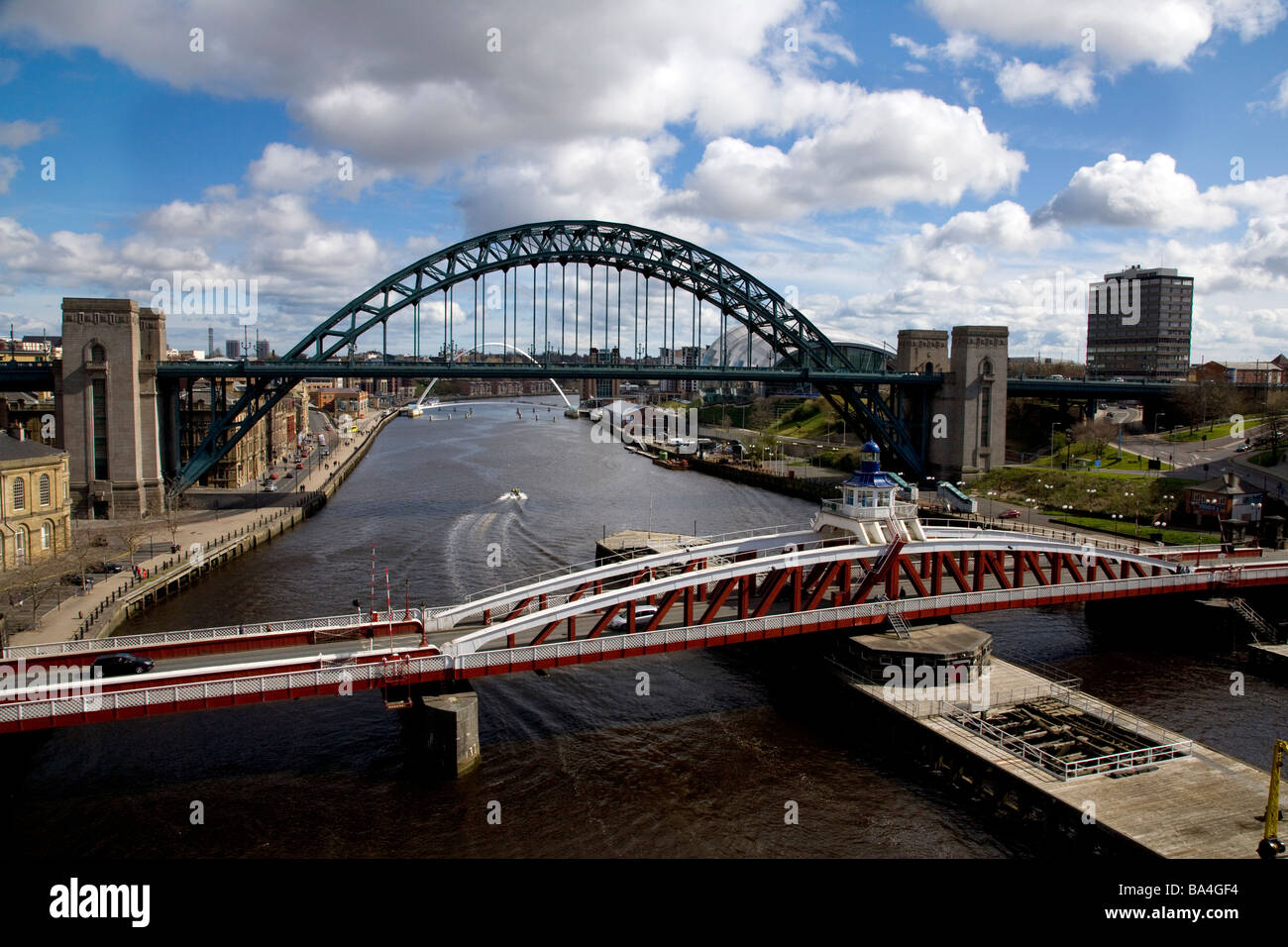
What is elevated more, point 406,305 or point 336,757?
point 406,305

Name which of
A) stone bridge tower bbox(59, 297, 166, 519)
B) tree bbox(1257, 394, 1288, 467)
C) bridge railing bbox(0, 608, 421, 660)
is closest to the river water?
bridge railing bbox(0, 608, 421, 660)

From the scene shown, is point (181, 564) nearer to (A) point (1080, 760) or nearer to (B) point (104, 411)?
(B) point (104, 411)

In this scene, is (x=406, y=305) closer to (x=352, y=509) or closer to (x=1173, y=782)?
(x=352, y=509)

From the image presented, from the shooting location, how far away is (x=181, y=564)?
35562mm

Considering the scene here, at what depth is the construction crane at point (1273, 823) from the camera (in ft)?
48.1

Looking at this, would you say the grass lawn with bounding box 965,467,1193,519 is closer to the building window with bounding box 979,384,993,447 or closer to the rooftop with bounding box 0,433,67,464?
the building window with bounding box 979,384,993,447

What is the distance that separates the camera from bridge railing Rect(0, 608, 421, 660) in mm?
20156

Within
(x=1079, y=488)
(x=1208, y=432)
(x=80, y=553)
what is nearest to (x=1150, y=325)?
(x=1208, y=432)

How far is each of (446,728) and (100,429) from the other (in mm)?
36550

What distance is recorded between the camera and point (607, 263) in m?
58.8
